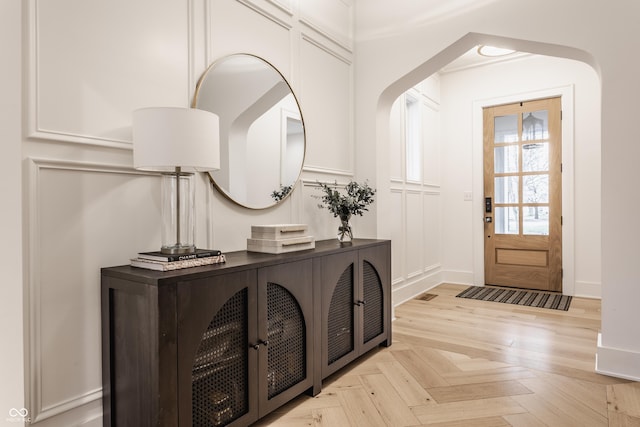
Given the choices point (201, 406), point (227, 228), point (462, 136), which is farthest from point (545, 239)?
point (201, 406)

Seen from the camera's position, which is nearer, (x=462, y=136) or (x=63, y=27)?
(x=63, y=27)

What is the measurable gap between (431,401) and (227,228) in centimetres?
141

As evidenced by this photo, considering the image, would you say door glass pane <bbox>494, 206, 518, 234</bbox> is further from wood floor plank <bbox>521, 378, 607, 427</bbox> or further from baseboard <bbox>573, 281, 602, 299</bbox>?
wood floor plank <bbox>521, 378, 607, 427</bbox>

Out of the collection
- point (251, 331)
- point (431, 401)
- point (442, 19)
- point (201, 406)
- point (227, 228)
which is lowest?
point (431, 401)

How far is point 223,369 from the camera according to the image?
1600mm

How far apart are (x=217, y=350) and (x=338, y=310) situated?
35.1 inches

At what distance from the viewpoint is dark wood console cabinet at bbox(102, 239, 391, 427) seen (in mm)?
1383

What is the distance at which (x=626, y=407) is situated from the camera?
1.89 metres

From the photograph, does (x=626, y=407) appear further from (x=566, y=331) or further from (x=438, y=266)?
(x=438, y=266)

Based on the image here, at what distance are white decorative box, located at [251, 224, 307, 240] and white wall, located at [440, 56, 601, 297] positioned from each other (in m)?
3.24

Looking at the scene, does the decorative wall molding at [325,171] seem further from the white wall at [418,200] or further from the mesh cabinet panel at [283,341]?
the mesh cabinet panel at [283,341]

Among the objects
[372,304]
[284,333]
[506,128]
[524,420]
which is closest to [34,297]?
[284,333]

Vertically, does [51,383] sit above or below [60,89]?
below

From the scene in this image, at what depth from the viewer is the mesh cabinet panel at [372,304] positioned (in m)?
2.56
